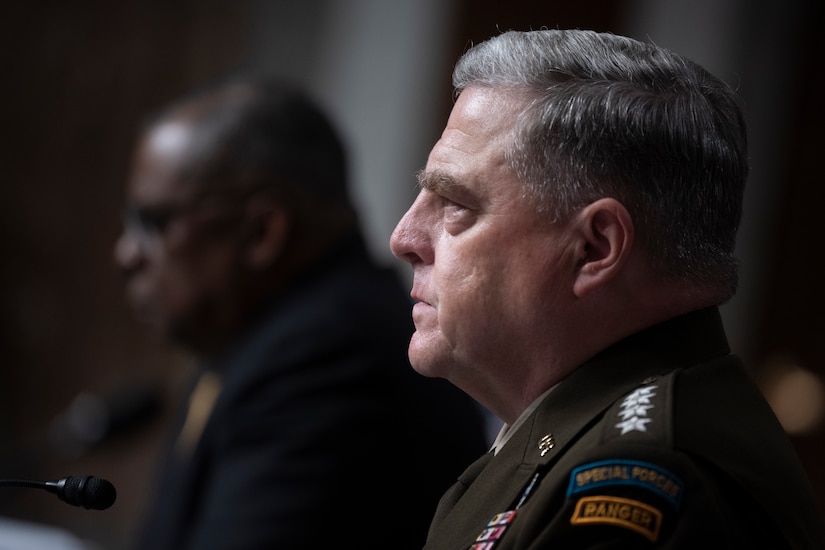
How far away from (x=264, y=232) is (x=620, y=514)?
148 cm

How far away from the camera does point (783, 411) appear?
3744 millimetres

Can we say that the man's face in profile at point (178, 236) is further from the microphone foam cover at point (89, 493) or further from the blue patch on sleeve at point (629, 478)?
the blue patch on sleeve at point (629, 478)

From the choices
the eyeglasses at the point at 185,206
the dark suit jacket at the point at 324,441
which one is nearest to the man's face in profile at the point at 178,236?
the eyeglasses at the point at 185,206

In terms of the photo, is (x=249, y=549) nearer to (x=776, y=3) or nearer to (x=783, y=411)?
(x=783, y=411)

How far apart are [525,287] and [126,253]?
1.45 m

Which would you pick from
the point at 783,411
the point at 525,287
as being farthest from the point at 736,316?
the point at 525,287

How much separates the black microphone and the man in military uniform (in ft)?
1.02

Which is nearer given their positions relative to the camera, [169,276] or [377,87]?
[169,276]

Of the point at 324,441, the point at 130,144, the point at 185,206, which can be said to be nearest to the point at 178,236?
the point at 185,206

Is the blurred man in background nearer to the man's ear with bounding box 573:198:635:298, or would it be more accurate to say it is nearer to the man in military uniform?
the man in military uniform

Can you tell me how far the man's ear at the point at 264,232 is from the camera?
7.77ft

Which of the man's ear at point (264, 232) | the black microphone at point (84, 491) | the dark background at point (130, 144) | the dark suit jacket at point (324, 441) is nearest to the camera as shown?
the black microphone at point (84, 491)

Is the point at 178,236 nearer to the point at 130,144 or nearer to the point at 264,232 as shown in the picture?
the point at 264,232

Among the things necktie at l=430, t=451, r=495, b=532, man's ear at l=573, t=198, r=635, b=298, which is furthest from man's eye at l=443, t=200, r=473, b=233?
necktie at l=430, t=451, r=495, b=532
